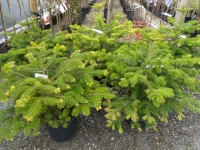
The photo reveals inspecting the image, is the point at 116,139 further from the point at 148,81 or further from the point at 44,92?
the point at 44,92

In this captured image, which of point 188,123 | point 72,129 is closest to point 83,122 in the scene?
point 72,129

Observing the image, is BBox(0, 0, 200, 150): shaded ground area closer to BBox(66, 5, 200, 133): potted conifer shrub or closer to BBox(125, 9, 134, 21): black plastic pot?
BBox(66, 5, 200, 133): potted conifer shrub

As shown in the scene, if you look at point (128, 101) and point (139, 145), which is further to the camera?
point (139, 145)

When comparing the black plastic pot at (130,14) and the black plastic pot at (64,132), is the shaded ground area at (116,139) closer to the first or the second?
the black plastic pot at (64,132)

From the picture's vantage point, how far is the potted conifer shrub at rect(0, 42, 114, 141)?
151 cm

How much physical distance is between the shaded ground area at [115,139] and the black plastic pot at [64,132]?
6 centimetres

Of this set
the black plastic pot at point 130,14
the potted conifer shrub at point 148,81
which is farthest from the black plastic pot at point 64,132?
the black plastic pot at point 130,14

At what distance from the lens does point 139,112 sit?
1.99 m

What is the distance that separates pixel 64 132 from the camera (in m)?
2.01

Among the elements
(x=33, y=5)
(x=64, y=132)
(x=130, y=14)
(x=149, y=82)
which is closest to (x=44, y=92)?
(x=64, y=132)

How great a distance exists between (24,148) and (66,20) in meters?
3.81

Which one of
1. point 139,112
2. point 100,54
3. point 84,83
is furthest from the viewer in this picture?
point 100,54

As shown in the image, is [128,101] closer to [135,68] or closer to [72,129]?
[135,68]

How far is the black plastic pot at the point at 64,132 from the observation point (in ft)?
6.46
